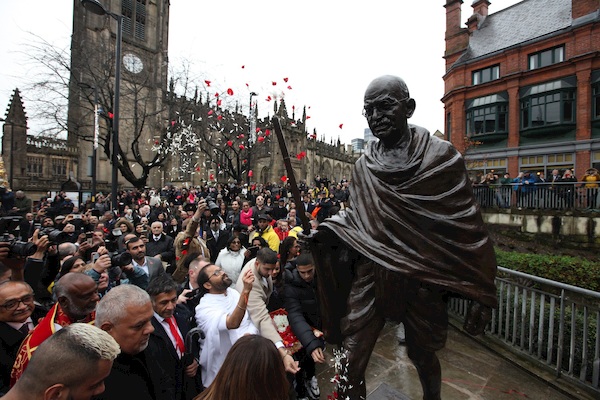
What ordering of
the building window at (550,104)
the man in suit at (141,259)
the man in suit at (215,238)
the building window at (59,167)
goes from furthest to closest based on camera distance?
1. the building window at (59,167)
2. the building window at (550,104)
3. the man in suit at (215,238)
4. the man in suit at (141,259)

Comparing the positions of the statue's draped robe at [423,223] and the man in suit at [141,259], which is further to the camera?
the man in suit at [141,259]

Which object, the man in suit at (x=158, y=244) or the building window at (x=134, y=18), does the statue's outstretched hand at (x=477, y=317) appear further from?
the building window at (x=134, y=18)

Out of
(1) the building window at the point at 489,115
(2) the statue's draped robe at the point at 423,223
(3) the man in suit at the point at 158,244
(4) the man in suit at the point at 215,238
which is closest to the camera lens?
(2) the statue's draped robe at the point at 423,223

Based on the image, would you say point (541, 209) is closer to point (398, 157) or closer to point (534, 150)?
point (534, 150)

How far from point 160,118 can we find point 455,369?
3187cm

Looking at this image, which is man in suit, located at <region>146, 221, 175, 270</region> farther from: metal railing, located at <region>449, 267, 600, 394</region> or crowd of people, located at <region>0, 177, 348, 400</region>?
metal railing, located at <region>449, 267, 600, 394</region>

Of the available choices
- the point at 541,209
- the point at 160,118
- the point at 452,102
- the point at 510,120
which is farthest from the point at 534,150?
the point at 160,118

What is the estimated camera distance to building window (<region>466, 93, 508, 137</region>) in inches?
955

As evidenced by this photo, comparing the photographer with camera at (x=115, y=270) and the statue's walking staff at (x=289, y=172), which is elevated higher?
the statue's walking staff at (x=289, y=172)

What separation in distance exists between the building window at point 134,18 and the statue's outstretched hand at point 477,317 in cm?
4245

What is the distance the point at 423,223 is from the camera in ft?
6.55

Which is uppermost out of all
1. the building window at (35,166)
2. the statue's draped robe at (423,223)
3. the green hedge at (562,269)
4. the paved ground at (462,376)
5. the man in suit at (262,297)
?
the building window at (35,166)

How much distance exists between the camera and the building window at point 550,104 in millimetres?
21312

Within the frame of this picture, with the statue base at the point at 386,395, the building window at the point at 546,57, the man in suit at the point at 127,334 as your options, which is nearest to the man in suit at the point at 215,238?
the statue base at the point at 386,395
